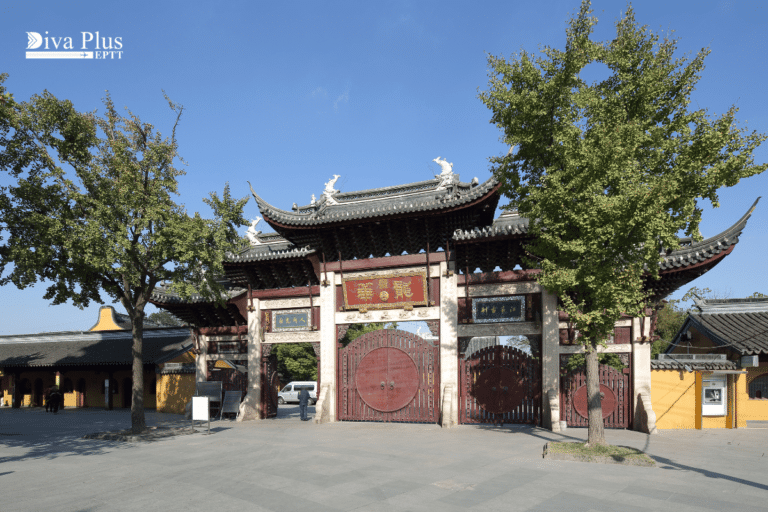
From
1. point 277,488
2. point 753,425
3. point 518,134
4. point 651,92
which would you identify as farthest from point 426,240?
point 753,425

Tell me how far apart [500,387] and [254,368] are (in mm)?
9046

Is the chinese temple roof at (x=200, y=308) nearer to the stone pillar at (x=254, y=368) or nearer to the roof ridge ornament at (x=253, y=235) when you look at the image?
the stone pillar at (x=254, y=368)

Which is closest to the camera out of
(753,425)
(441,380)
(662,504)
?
(662,504)

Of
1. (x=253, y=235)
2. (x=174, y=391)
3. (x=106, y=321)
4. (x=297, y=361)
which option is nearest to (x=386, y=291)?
(x=253, y=235)

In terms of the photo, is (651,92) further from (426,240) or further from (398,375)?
(398,375)

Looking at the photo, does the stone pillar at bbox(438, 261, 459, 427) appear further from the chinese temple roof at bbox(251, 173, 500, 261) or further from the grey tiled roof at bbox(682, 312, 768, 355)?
the grey tiled roof at bbox(682, 312, 768, 355)

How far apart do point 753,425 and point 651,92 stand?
43.5 ft

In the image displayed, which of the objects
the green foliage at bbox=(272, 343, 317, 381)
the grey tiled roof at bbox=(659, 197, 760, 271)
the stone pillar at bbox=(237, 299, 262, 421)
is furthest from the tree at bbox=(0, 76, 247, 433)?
the green foliage at bbox=(272, 343, 317, 381)

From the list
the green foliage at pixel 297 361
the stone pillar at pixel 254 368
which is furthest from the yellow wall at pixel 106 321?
the stone pillar at pixel 254 368

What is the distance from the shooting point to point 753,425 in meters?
17.4

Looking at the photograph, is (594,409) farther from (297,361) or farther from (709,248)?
(297,361)

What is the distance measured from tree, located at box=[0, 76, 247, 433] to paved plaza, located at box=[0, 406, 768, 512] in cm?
413

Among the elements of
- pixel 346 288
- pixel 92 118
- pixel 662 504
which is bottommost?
pixel 662 504

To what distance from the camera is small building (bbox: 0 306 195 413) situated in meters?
27.6
